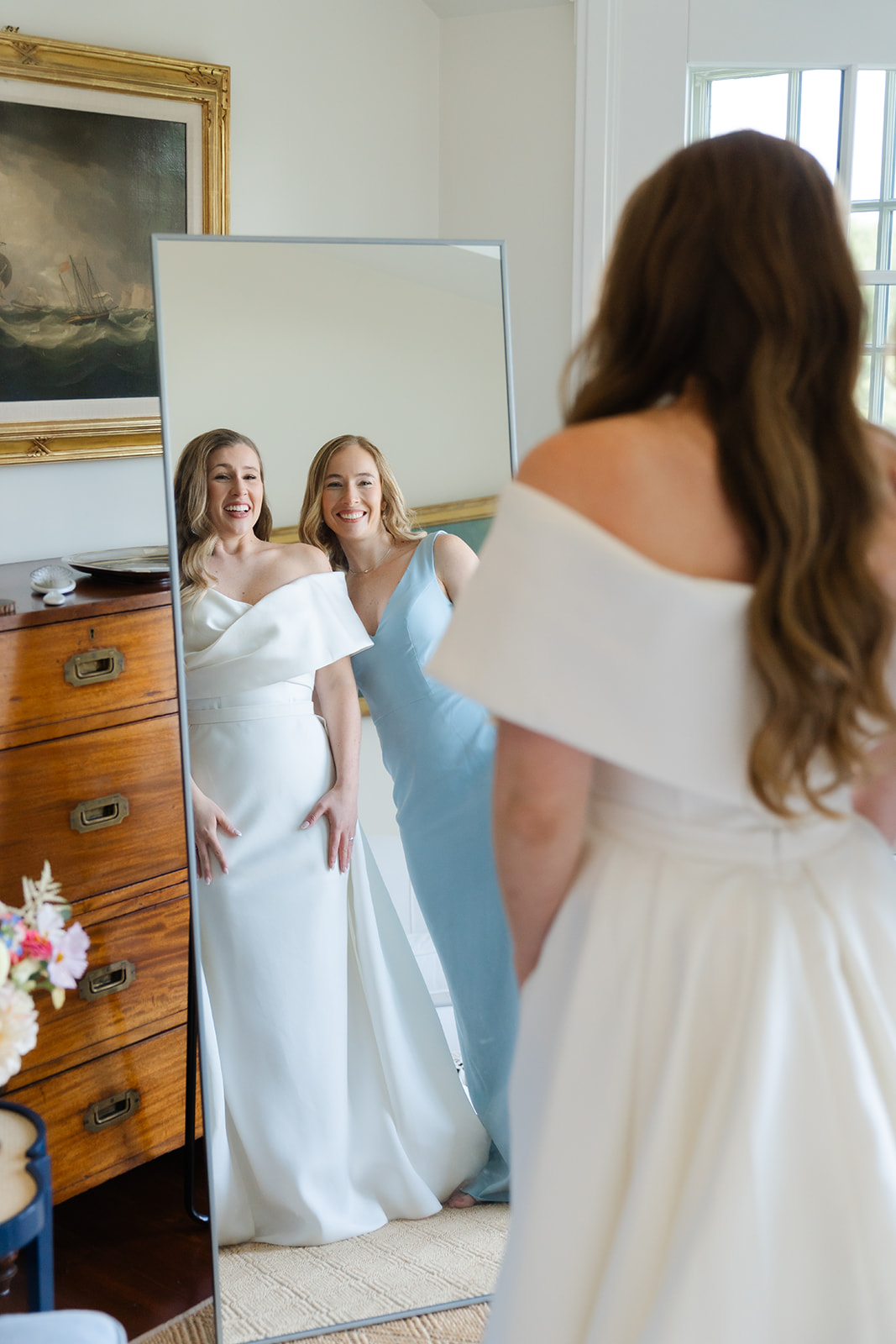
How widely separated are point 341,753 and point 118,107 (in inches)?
57.2

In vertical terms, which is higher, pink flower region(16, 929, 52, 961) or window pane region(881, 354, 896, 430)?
window pane region(881, 354, 896, 430)

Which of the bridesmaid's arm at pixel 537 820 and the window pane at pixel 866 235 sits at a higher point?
the window pane at pixel 866 235

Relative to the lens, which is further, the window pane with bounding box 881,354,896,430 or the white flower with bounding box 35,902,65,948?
the window pane with bounding box 881,354,896,430

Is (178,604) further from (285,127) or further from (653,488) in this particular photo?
(285,127)

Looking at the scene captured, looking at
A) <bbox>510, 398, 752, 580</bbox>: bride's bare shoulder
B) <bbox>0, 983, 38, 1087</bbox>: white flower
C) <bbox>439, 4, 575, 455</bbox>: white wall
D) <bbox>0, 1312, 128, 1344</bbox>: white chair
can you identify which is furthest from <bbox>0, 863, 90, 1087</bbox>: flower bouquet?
<bbox>439, 4, 575, 455</bbox>: white wall

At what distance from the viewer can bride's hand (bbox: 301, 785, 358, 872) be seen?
6.44ft

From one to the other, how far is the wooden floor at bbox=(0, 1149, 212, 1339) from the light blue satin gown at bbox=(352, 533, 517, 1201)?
24.3 inches

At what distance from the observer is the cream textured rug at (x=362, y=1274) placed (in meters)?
1.99

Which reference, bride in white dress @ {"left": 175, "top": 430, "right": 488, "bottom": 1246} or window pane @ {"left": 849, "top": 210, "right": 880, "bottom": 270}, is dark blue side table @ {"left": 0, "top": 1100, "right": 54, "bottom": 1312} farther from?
window pane @ {"left": 849, "top": 210, "right": 880, "bottom": 270}

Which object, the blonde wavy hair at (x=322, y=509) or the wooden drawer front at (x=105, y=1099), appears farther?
the wooden drawer front at (x=105, y=1099)

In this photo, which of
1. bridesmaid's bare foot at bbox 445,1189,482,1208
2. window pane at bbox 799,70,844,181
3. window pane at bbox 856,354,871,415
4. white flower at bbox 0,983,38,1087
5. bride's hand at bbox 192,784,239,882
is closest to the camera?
white flower at bbox 0,983,38,1087

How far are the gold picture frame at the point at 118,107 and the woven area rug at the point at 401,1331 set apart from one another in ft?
5.44

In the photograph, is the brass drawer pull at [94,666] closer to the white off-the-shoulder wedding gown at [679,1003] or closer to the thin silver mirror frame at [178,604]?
the thin silver mirror frame at [178,604]

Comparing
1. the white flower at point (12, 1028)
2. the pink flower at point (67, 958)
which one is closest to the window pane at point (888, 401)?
the pink flower at point (67, 958)
